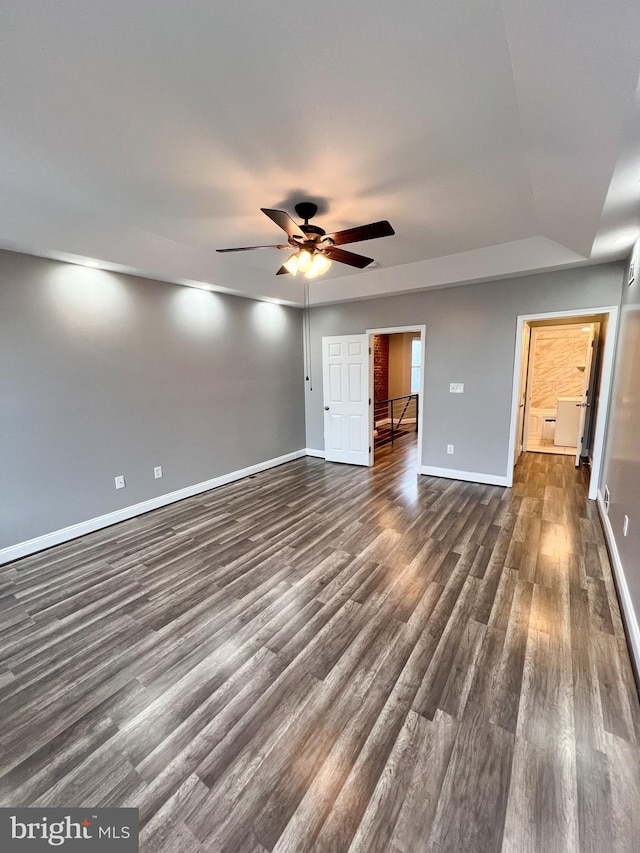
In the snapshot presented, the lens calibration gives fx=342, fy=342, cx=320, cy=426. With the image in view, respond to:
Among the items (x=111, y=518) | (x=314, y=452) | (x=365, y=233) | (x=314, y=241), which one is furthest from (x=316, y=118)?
(x=314, y=452)

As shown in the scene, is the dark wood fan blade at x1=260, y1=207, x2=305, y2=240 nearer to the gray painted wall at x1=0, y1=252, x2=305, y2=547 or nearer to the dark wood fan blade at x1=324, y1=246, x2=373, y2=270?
the dark wood fan blade at x1=324, y1=246, x2=373, y2=270

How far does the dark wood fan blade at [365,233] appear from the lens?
7.70ft

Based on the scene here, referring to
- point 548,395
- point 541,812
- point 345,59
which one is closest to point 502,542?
point 541,812

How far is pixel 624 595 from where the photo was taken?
2271mm

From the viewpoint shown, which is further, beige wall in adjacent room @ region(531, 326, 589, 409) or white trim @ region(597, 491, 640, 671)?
beige wall in adjacent room @ region(531, 326, 589, 409)

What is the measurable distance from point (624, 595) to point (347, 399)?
13.4 feet

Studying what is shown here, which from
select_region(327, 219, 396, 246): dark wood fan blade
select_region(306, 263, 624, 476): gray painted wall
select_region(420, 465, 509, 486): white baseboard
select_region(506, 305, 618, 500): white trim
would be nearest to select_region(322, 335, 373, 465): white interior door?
select_region(306, 263, 624, 476): gray painted wall

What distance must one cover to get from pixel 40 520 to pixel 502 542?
4289 mm

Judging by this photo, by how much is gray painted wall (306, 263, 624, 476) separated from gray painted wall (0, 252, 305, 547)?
6.68 ft

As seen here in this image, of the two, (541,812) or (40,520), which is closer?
(541,812)

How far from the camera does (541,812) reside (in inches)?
48.8

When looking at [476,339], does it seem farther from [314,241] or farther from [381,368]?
Result: [381,368]

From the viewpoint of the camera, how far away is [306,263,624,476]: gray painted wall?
3908 millimetres

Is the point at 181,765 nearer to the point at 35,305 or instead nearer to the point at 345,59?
the point at 345,59
